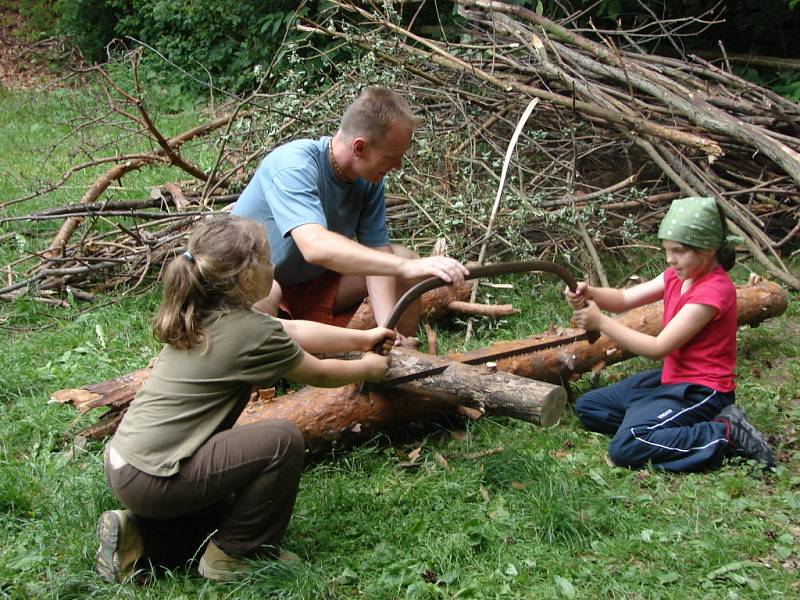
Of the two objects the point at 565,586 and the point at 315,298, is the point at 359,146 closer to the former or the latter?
the point at 315,298

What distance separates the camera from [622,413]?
411 centimetres

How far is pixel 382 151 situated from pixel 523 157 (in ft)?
9.46

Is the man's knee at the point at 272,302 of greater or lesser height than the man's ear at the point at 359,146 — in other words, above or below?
below

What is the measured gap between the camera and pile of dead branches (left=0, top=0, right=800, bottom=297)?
5.95m

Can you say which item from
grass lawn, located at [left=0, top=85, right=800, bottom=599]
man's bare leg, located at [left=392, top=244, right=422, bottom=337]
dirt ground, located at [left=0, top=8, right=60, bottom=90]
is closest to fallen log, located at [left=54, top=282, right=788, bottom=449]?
grass lawn, located at [left=0, top=85, right=800, bottom=599]

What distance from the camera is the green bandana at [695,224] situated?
371 centimetres

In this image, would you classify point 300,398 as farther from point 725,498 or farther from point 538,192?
point 538,192

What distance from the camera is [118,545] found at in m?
2.88

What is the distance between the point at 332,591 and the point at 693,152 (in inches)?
195

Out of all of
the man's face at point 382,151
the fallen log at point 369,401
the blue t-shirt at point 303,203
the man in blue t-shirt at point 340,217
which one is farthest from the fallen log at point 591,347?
the man's face at point 382,151

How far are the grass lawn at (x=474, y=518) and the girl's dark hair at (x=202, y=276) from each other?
881 mm

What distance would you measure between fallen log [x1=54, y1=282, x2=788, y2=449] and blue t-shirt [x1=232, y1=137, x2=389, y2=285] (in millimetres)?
706

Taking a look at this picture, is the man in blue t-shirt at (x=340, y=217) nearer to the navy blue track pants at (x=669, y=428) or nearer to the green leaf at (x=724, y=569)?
the navy blue track pants at (x=669, y=428)

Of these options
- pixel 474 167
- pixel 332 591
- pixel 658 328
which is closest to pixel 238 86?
pixel 474 167
